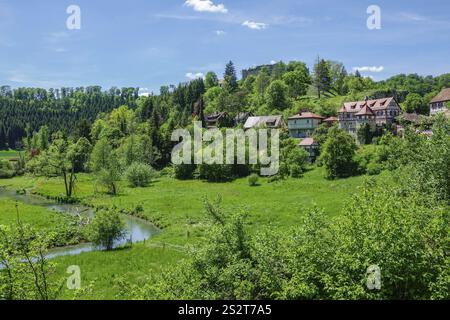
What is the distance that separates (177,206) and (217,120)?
69.9 metres

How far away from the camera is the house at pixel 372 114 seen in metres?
92.9

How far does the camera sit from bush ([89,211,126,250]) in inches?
1575

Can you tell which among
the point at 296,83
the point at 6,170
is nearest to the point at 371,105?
the point at 296,83

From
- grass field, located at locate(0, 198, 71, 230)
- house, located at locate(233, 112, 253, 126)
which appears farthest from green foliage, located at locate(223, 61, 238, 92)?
grass field, located at locate(0, 198, 71, 230)

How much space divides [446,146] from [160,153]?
284 feet

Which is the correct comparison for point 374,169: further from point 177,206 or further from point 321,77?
point 321,77

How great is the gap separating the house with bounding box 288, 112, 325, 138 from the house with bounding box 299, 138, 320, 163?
49.8ft

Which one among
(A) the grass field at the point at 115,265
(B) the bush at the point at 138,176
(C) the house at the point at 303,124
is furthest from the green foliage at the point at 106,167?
(C) the house at the point at 303,124

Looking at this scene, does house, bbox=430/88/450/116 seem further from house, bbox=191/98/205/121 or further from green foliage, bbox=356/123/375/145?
house, bbox=191/98/205/121

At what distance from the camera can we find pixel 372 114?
93.2m
